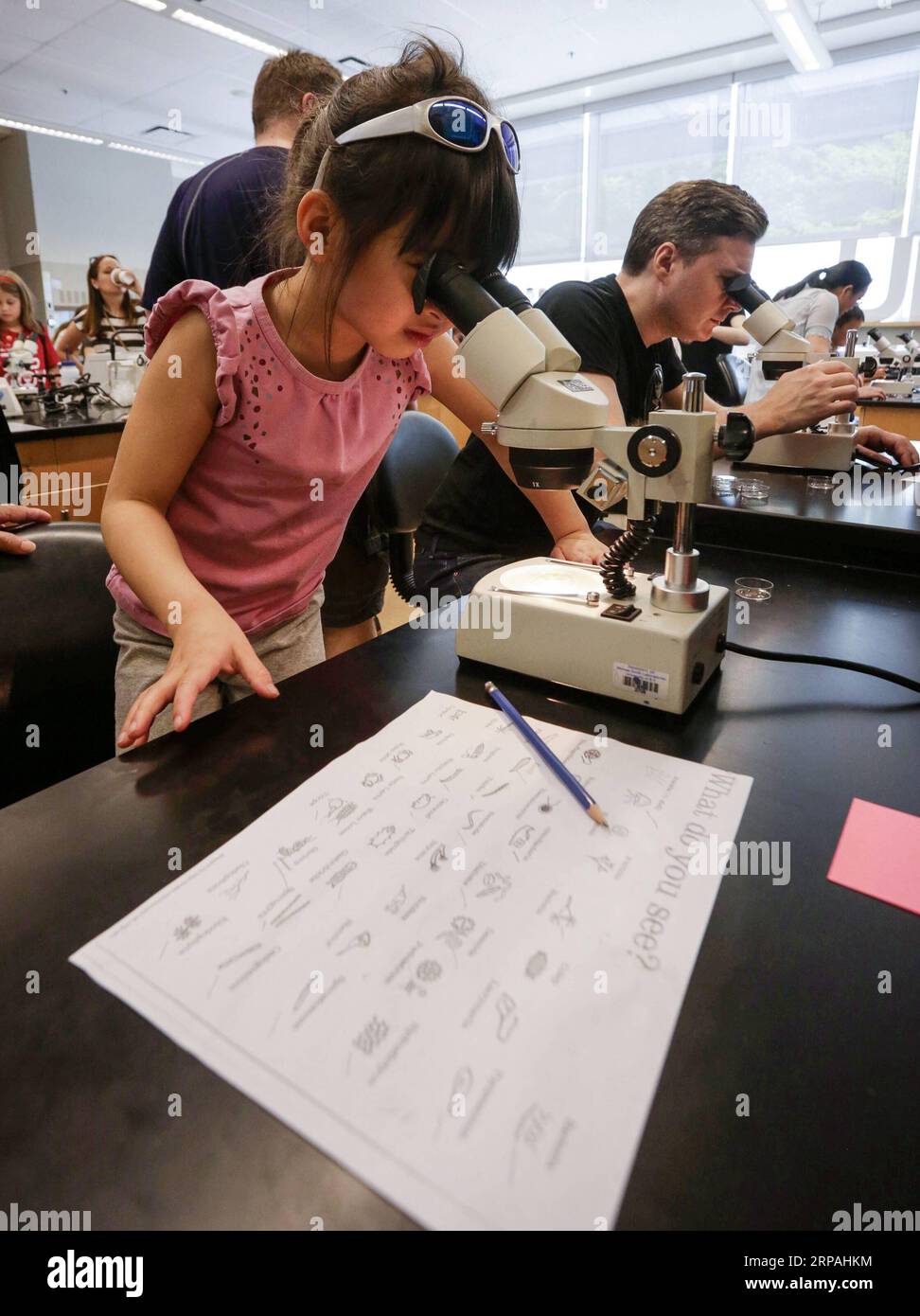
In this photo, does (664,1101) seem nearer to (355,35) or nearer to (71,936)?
(71,936)

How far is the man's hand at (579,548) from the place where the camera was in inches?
38.3

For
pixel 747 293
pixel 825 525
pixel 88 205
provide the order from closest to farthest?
pixel 825 525 → pixel 747 293 → pixel 88 205

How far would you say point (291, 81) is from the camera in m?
1.65

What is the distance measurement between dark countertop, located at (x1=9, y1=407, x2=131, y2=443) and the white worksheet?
2.37 metres

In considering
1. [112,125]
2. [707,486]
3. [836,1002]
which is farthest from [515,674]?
[112,125]

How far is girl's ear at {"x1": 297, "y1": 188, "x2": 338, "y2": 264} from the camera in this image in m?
0.73

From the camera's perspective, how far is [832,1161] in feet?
0.98

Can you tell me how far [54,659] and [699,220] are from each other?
1373 mm

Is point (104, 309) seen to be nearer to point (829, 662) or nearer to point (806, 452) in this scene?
point (806, 452)

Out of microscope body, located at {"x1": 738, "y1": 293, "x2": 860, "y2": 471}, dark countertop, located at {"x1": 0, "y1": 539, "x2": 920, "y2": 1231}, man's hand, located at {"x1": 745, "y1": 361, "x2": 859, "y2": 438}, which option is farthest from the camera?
man's hand, located at {"x1": 745, "y1": 361, "x2": 859, "y2": 438}

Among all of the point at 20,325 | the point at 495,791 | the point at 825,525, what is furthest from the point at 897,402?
the point at 20,325

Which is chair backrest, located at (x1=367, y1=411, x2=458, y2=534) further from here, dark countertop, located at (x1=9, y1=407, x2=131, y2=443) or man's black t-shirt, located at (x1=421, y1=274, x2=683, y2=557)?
dark countertop, located at (x1=9, y1=407, x2=131, y2=443)

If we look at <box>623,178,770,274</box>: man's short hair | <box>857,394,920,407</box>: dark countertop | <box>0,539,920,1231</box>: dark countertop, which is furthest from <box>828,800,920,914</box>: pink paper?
<box>857,394,920,407</box>: dark countertop

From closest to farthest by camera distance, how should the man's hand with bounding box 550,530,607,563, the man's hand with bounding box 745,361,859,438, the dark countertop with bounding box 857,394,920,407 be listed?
the man's hand with bounding box 550,530,607,563
the man's hand with bounding box 745,361,859,438
the dark countertop with bounding box 857,394,920,407
